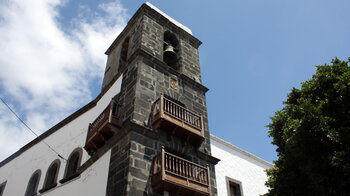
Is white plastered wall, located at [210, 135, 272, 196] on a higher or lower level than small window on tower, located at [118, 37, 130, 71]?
lower

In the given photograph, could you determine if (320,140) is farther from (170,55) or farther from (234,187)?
(170,55)

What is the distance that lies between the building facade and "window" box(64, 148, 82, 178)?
4cm

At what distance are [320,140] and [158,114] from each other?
5025mm

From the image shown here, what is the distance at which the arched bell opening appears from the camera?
13702 millimetres

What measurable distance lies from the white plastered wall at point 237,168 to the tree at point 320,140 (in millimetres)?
4531

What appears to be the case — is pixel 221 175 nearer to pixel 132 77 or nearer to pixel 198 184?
pixel 198 184

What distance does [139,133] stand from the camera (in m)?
9.73

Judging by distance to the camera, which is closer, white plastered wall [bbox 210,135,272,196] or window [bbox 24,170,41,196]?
window [bbox 24,170,41,196]

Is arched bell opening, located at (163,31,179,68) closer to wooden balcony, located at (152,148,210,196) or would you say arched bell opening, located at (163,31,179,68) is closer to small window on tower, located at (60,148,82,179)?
wooden balcony, located at (152,148,210,196)

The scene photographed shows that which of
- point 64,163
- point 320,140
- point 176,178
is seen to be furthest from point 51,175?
point 320,140

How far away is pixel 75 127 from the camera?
48.3 ft

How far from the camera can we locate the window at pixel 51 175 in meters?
13.1

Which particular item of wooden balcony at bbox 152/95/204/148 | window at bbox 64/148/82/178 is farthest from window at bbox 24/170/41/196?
wooden balcony at bbox 152/95/204/148

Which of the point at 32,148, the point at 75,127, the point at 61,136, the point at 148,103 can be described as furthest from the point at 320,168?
the point at 32,148
